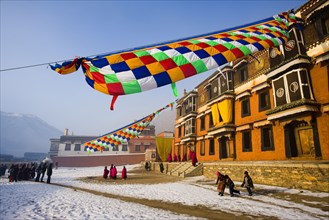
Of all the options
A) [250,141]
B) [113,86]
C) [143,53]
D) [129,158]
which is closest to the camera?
[113,86]

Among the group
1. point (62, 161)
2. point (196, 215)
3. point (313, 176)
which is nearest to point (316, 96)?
point (313, 176)

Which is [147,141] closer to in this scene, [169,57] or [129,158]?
[129,158]

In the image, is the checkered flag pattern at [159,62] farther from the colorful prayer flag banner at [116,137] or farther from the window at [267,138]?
the colorful prayer flag banner at [116,137]

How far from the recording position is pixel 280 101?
43.4 feet

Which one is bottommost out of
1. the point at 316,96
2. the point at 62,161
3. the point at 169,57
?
the point at 62,161

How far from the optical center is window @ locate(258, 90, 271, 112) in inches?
590

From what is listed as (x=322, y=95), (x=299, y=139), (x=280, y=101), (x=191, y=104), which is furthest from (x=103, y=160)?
(x=322, y=95)

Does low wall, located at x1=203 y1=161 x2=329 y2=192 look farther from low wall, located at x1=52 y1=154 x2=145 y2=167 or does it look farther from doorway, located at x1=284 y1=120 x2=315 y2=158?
low wall, located at x1=52 y1=154 x2=145 y2=167

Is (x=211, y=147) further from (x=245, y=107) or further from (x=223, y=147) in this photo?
(x=245, y=107)

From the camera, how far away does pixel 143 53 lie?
450 centimetres

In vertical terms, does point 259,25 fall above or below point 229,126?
above

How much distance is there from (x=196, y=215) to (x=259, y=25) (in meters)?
6.79

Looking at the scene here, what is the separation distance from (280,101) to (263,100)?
7.87 ft

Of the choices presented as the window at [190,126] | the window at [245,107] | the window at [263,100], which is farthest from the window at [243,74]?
the window at [190,126]
